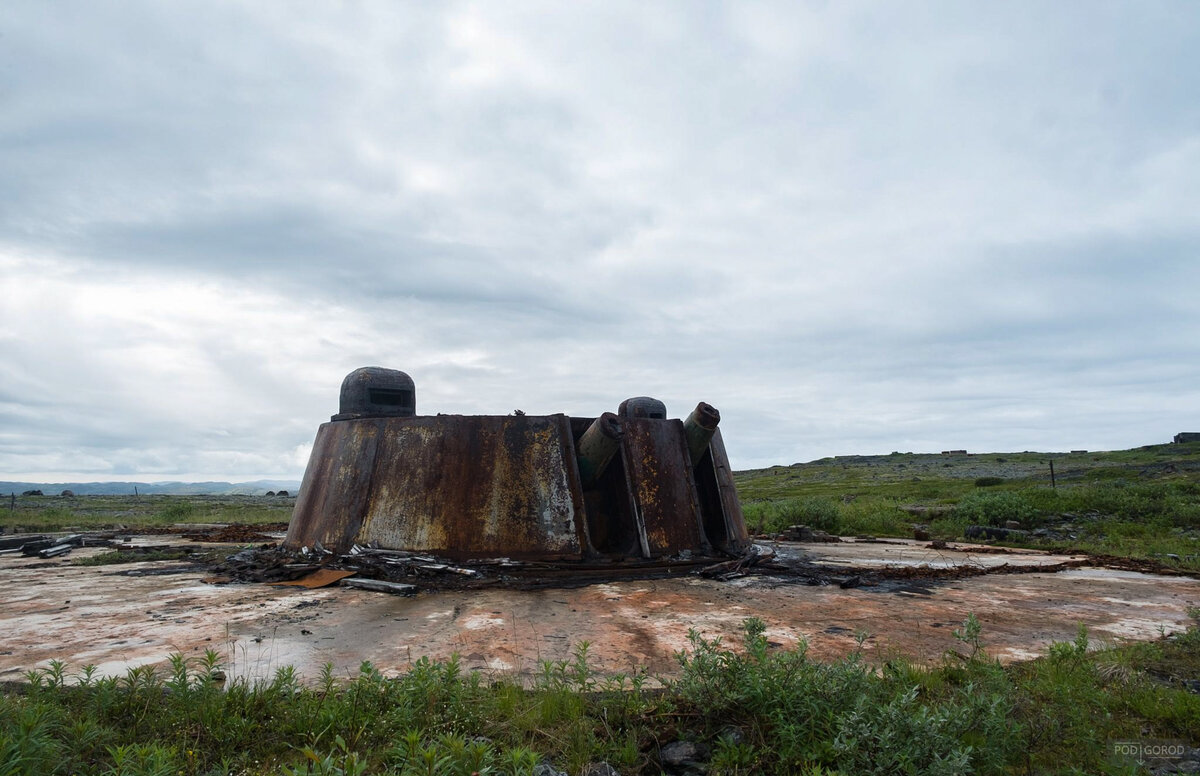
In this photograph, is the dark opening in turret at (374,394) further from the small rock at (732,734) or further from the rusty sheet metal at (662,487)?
the small rock at (732,734)

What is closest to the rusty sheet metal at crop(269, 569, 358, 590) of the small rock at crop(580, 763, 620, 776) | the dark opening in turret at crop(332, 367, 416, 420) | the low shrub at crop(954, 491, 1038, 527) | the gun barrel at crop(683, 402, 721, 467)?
the dark opening in turret at crop(332, 367, 416, 420)

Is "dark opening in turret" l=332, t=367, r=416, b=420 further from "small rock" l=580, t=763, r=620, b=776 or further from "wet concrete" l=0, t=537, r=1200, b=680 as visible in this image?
"small rock" l=580, t=763, r=620, b=776

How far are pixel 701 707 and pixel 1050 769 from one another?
1.26 m

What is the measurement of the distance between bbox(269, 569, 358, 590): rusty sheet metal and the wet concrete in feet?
0.76

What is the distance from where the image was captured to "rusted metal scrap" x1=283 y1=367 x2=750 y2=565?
22.1 ft

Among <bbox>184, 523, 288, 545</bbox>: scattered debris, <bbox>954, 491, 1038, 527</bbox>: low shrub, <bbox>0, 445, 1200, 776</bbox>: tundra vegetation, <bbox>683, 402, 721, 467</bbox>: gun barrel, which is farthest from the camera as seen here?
<bbox>954, 491, 1038, 527</bbox>: low shrub

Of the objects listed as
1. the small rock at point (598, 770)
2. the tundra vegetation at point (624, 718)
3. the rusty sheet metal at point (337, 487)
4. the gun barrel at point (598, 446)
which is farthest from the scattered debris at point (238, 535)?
the small rock at point (598, 770)

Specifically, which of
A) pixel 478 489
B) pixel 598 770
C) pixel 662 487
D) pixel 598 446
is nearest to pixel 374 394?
pixel 478 489

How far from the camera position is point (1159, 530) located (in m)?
11.5

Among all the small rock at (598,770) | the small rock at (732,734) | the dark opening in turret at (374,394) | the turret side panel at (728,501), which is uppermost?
the dark opening in turret at (374,394)

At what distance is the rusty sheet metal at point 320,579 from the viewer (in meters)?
6.14

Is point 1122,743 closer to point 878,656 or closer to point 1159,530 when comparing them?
point 878,656

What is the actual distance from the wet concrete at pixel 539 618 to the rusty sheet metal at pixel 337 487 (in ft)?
3.86

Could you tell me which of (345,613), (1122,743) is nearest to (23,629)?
(345,613)
